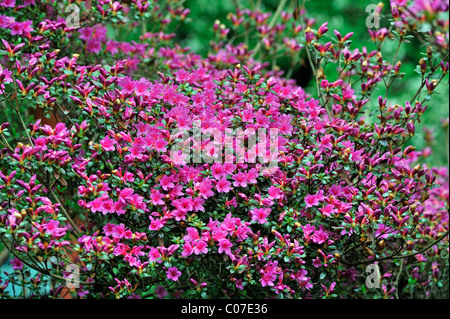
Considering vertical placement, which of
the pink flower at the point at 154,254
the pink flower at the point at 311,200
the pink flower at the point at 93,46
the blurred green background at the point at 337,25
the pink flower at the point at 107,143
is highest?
the blurred green background at the point at 337,25

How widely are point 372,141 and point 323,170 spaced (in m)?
0.29

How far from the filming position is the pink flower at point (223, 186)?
75.7 inches

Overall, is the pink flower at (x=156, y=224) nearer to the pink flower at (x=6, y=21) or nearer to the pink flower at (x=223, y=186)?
the pink flower at (x=223, y=186)

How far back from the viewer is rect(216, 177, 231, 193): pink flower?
192cm

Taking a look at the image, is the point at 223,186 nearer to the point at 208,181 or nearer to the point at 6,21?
the point at 208,181

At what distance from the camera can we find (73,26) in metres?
2.54

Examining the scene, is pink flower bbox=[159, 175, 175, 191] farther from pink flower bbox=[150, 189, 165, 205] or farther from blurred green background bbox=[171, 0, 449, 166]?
blurred green background bbox=[171, 0, 449, 166]

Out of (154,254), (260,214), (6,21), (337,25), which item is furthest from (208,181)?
(337,25)

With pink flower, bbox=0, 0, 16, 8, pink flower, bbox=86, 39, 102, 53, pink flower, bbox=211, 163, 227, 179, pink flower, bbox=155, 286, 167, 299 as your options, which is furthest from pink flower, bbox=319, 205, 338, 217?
pink flower, bbox=0, 0, 16, 8

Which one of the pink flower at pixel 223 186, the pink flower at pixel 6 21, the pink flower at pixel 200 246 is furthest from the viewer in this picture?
the pink flower at pixel 6 21

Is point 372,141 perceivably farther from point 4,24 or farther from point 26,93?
point 4,24

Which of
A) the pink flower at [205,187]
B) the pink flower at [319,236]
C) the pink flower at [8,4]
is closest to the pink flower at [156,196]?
the pink flower at [205,187]

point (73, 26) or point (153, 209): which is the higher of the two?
point (73, 26)
